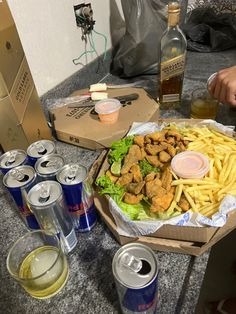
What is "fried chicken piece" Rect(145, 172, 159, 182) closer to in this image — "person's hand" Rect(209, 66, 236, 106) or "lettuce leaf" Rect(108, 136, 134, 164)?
"lettuce leaf" Rect(108, 136, 134, 164)

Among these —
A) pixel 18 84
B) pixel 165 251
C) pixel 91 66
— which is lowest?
pixel 165 251

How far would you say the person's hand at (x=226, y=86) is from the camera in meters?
0.72

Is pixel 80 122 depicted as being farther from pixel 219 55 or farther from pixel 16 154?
pixel 219 55

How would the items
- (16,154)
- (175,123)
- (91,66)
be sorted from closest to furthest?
(16,154) → (175,123) → (91,66)

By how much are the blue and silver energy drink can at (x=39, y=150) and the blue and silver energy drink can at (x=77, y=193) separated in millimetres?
93

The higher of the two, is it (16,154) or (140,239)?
(16,154)

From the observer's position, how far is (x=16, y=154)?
0.60 m

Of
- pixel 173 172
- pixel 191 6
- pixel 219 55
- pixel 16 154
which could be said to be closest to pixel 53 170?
pixel 16 154

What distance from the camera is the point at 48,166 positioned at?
0.55 metres

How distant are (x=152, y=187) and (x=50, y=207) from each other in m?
0.20

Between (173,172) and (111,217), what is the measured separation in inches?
6.3

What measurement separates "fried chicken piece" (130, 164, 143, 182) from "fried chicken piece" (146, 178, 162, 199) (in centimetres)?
4

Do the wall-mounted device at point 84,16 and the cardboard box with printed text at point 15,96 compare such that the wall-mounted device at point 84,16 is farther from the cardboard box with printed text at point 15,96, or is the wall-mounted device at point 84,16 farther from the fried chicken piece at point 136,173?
the fried chicken piece at point 136,173

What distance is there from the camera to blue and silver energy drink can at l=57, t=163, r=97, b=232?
Result: 50 centimetres
